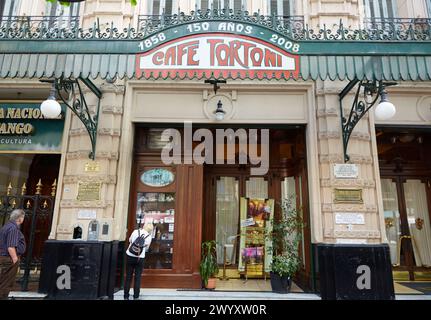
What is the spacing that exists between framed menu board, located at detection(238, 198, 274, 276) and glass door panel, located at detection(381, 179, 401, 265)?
3103mm

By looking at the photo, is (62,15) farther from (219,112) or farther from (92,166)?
(219,112)

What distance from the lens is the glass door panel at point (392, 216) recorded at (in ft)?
27.4

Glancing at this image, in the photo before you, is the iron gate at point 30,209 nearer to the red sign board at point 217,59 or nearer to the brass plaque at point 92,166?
the brass plaque at point 92,166

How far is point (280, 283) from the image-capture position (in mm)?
6922

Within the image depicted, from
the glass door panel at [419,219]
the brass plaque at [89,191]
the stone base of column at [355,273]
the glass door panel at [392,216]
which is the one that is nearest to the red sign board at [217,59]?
the brass plaque at [89,191]

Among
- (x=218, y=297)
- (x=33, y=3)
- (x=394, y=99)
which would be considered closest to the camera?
(x=218, y=297)

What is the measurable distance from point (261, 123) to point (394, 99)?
3.31 meters

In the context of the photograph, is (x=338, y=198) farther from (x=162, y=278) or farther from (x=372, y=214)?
(x=162, y=278)

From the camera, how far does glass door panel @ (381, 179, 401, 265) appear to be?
27.4 feet

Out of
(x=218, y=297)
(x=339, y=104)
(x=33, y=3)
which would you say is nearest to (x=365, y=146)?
(x=339, y=104)

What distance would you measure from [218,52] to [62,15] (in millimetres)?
5419

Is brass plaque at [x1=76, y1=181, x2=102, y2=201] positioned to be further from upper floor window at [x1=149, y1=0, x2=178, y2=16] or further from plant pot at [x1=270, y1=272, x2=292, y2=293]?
upper floor window at [x1=149, y1=0, x2=178, y2=16]

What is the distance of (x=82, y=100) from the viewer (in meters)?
6.73

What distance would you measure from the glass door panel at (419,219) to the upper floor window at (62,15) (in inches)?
395
